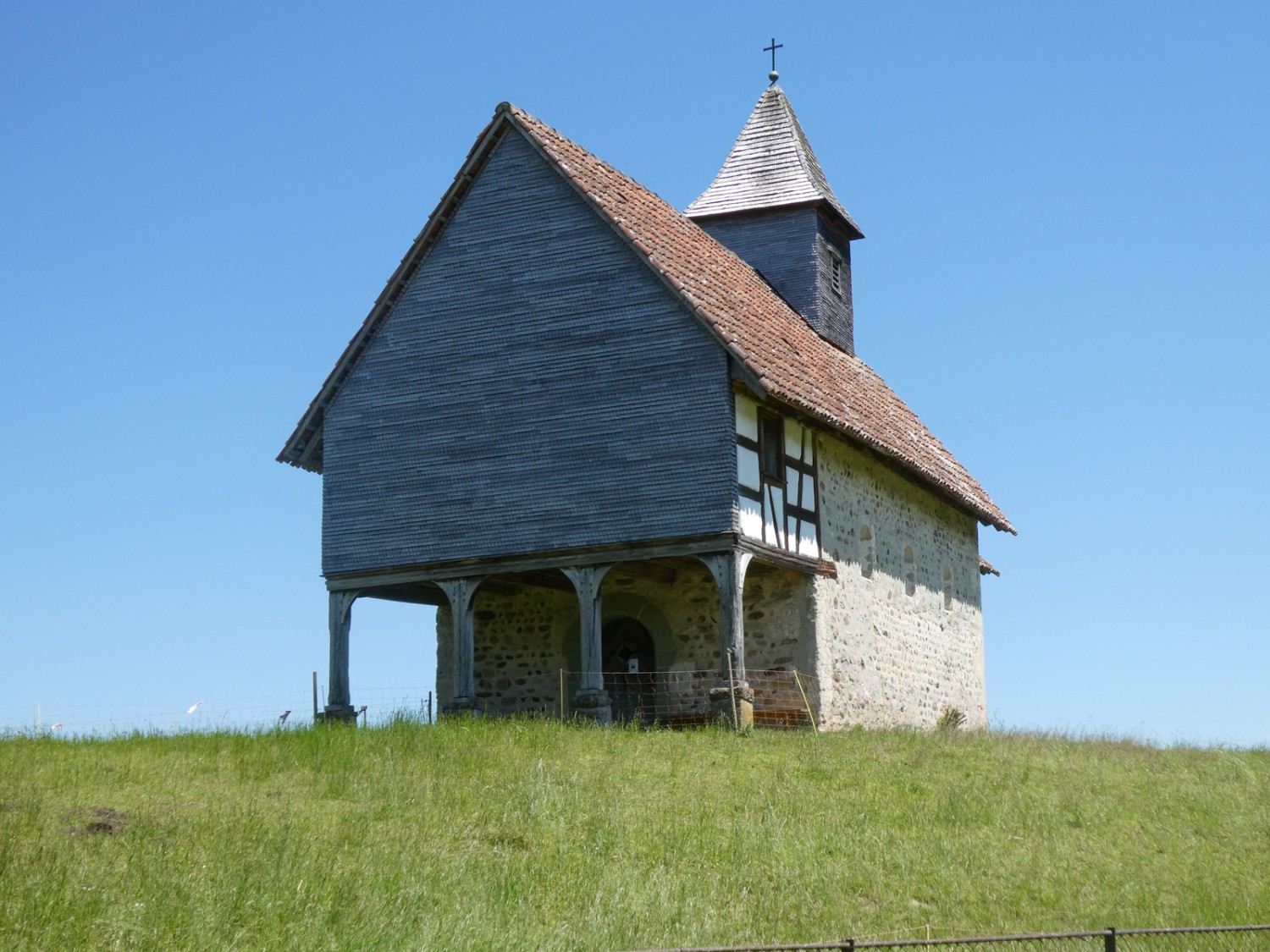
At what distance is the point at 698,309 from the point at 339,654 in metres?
7.10

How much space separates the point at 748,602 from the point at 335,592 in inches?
232

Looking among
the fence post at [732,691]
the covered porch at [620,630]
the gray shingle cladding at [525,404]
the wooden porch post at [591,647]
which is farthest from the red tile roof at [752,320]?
the wooden porch post at [591,647]

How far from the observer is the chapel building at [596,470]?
20.7m

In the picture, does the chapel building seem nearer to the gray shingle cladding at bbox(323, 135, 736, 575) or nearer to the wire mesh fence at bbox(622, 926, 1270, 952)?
the gray shingle cladding at bbox(323, 135, 736, 575)

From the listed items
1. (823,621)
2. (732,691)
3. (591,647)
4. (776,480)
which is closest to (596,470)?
(591,647)

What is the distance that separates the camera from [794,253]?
1156 inches

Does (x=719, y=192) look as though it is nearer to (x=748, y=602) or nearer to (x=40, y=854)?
(x=748, y=602)

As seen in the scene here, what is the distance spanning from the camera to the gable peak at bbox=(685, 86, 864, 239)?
29578 mm

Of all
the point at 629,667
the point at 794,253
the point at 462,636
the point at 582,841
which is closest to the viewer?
the point at 582,841

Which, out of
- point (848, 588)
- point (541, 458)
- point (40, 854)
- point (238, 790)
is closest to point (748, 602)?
point (848, 588)

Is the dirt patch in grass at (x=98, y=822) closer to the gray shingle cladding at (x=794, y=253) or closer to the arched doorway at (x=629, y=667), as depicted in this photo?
the arched doorway at (x=629, y=667)

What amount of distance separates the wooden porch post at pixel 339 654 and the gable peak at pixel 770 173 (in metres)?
11.2

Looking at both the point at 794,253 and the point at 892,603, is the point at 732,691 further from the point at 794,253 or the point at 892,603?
the point at 794,253

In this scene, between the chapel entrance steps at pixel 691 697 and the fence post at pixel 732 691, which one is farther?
the chapel entrance steps at pixel 691 697
